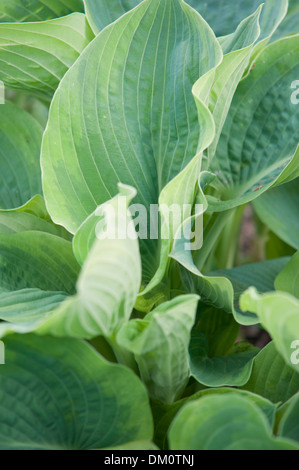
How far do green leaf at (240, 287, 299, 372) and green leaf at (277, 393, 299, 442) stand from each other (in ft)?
0.15

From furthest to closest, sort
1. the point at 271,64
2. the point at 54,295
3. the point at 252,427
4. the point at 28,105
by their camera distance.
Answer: the point at 28,105 < the point at 271,64 < the point at 54,295 < the point at 252,427

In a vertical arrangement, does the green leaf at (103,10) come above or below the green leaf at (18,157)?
above

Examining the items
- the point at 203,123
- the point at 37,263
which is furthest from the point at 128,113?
the point at 37,263

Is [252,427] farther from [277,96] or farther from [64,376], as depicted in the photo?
[277,96]

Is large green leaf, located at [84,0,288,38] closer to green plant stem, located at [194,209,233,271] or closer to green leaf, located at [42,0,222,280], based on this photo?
green leaf, located at [42,0,222,280]

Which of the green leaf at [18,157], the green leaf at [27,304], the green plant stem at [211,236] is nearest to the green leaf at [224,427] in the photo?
the green leaf at [27,304]

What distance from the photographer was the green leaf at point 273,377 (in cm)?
66

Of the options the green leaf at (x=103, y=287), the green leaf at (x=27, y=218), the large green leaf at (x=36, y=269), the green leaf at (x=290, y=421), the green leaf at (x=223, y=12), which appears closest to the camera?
the green leaf at (x=103, y=287)

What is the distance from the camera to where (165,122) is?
2.32ft

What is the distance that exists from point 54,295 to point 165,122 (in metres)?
0.27

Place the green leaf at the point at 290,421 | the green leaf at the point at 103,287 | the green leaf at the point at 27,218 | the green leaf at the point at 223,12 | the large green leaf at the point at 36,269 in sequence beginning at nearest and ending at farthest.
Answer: the green leaf at the point at 103,287
the green leaf at the point at 290,421
the large green leaf at the point at 36,269
the green leaf at the point at 27,218
the green leaf at the point at 223,12

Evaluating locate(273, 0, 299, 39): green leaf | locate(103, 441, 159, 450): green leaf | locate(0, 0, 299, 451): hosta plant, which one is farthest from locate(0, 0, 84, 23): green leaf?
locate(103, 441, 159, 450): green leaf

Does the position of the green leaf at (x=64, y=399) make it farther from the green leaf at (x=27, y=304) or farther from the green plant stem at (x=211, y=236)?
the green plant stem at (x=211, y=236)
